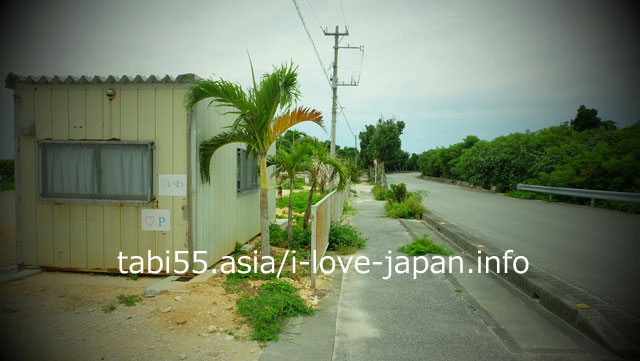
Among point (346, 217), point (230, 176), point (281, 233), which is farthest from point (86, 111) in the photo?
point (346, 217)

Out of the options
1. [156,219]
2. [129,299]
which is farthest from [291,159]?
[129,299]

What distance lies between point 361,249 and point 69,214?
5.61 meters

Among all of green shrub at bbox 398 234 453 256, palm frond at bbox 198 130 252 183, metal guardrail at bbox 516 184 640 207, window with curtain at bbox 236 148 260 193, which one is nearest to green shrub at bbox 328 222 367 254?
green shrub at bbox 398 234 453 256

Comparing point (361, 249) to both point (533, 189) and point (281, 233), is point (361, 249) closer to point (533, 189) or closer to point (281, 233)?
point (281, 233)

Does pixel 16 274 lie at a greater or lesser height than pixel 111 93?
lesser

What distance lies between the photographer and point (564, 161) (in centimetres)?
1855

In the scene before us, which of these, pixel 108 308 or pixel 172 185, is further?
pixel 172 185

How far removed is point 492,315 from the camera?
420cm

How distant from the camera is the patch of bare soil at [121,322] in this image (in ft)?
10.8

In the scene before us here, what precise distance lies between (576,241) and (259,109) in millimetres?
7645

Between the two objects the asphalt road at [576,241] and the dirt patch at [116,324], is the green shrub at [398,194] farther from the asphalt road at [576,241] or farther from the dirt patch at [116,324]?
the dirt patch at [116,324]

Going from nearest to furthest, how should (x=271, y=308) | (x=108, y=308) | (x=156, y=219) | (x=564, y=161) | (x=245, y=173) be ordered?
(x=271, y=308)
(x=108, y=308)
(x=156, y=219)
(x=245, y=173)
(x=564, y=161)

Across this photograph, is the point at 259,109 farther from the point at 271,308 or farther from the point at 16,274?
the point at 16,274

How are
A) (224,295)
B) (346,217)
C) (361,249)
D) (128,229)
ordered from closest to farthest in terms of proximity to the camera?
(224,295), (128,229), (361,249), (346,217)
